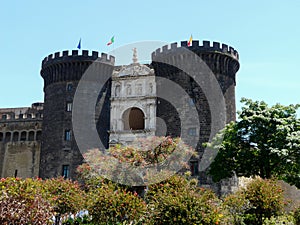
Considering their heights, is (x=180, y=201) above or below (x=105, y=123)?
below

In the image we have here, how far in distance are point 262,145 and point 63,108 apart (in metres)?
17.8

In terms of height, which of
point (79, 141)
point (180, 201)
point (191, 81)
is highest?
point (191, 81)

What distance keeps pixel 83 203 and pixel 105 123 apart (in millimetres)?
16385

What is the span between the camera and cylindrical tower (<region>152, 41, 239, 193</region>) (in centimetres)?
3150

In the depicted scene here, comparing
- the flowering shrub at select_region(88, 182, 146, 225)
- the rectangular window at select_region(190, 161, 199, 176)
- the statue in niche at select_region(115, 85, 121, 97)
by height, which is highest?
the statue in niche at select_region(115, 85, 121, 97)

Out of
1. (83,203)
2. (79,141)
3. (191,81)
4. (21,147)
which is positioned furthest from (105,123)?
(83,203)

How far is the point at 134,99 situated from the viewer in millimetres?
35469

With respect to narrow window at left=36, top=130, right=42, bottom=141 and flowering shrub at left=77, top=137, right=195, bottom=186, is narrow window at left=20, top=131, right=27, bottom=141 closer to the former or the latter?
narrow window at left=36, top=130, right=42, bottom=141

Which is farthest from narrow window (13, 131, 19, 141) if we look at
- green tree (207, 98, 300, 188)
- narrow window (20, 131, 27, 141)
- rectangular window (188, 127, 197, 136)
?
green tree (207, 98, 300, 188)

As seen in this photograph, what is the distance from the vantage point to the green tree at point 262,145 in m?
24.0

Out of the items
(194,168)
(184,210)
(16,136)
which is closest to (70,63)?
(16,136)

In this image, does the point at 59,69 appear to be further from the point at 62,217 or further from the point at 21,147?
the point at 62,217

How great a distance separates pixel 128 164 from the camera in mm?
23547

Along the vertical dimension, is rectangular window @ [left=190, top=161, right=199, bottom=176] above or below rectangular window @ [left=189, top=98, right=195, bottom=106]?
below
